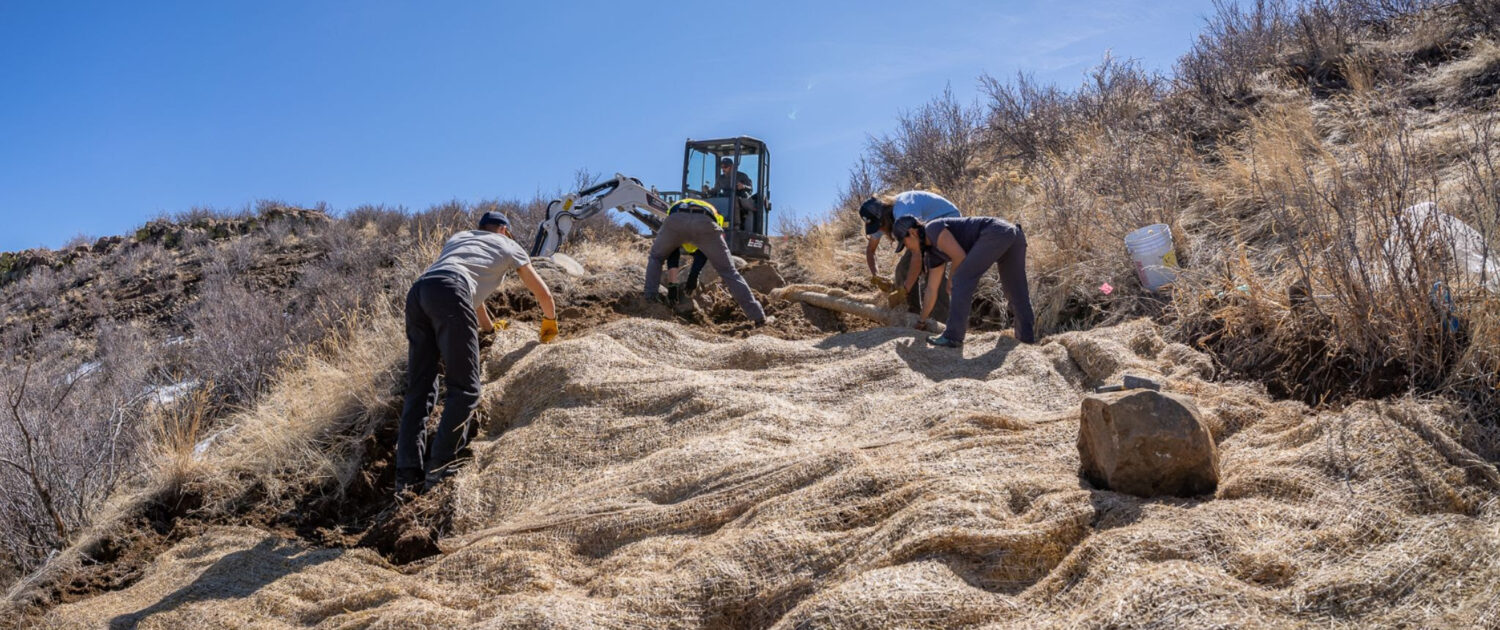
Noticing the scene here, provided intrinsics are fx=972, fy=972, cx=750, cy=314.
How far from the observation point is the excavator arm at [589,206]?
10.1m

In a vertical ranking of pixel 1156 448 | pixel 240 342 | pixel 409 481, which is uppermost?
pixel 240 342

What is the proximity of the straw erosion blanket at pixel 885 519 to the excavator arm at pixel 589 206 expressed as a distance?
4.16 m

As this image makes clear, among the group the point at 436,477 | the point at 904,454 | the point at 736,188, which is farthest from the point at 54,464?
the point at 736,188

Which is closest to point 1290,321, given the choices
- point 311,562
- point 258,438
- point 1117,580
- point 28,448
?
point 1117,580

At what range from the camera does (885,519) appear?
3.73 metres

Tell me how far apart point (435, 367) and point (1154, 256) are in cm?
493

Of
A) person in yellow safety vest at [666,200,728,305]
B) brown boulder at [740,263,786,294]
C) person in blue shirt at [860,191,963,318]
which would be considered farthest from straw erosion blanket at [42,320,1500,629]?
brown boulder at [740,263,786,294]

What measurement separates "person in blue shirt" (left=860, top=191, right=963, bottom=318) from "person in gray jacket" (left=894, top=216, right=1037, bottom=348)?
315 millimetres

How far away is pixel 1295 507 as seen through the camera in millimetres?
3309

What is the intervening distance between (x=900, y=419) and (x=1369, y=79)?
8765 millimetres

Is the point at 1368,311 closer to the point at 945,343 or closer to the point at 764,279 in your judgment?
the point at 945,343

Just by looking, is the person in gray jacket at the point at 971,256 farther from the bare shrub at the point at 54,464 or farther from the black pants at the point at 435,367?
the bare shrub at the point at 54,464

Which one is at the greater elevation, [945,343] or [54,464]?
[945,343]

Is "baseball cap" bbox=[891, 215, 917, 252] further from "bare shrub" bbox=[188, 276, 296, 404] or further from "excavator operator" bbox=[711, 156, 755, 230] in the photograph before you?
"excavator operator" bbox=[711, 156, 755, 230]
